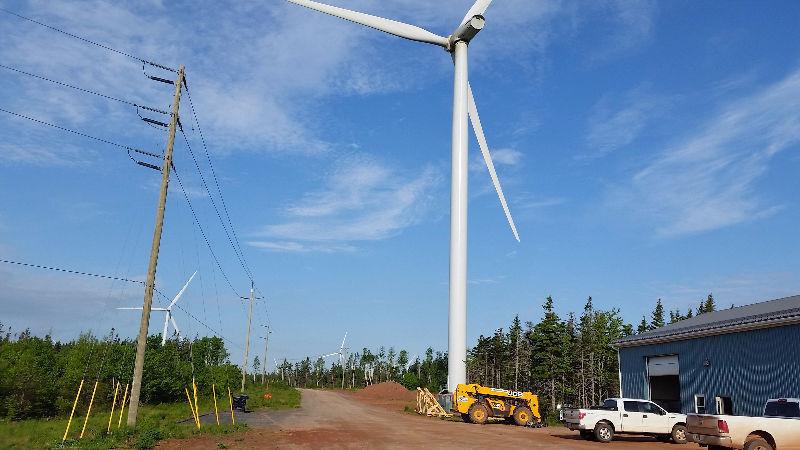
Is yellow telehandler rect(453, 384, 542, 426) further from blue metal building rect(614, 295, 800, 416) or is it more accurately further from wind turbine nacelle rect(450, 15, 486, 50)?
wind turbine nacelle rect(450, 15, 486, 50)

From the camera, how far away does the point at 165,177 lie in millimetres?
27625

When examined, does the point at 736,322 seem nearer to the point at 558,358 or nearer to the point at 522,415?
the point at 522,415

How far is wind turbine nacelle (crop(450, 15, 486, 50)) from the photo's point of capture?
36844mm

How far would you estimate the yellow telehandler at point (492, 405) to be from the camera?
34.8 m

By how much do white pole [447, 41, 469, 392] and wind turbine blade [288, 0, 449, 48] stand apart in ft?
13.7

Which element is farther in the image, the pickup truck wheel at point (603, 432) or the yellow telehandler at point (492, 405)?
the yellow telehandler at point (492, 405)

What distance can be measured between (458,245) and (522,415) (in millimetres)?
10728

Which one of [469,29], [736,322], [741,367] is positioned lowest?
[741,367]

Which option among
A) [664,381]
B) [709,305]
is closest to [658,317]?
[709,305]

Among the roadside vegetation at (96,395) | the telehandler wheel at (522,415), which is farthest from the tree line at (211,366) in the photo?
the telehandler wheel at (522,415)

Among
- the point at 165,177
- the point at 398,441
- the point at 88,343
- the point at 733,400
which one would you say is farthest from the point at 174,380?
the point at 733,400

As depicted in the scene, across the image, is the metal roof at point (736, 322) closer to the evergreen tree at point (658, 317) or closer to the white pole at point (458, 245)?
the white pole at point (458, 245)

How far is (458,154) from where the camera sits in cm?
3547

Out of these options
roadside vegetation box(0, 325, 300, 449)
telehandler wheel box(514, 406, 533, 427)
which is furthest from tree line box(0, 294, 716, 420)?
telehandler wheel box(514, 406, 533, 427)
